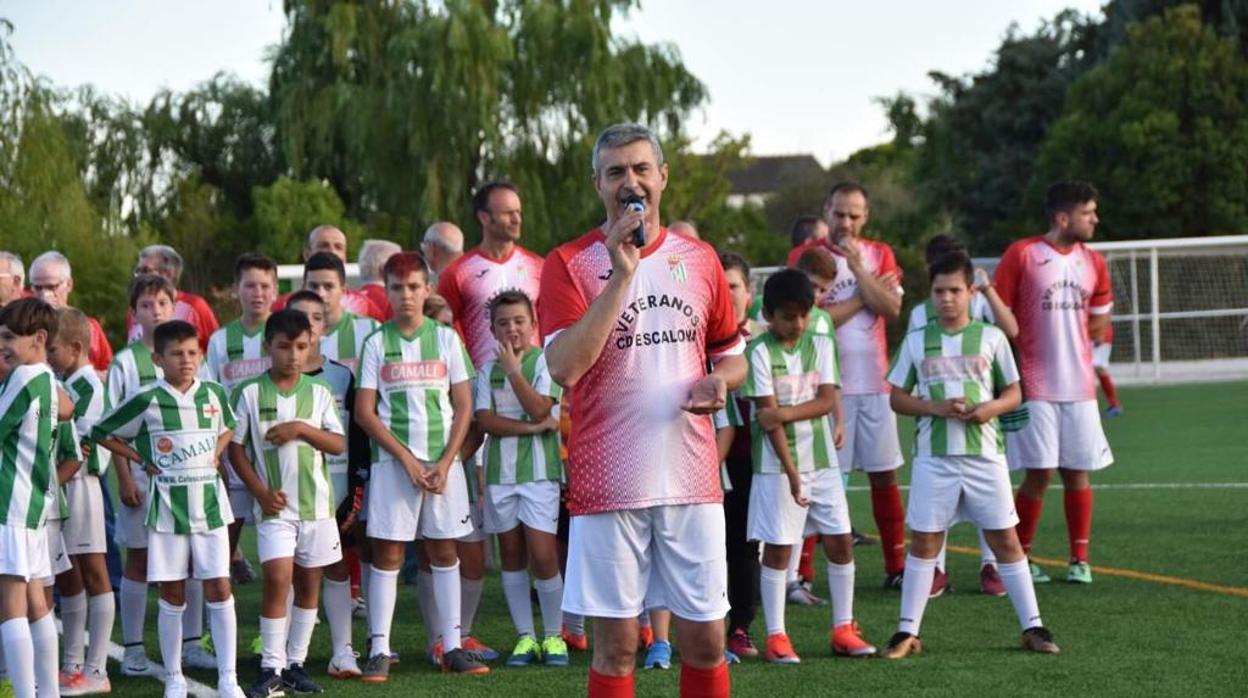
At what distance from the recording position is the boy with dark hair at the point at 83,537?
7426 mm

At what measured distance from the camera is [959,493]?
7.67m

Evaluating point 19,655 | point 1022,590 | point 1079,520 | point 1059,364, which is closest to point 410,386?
point 19,655

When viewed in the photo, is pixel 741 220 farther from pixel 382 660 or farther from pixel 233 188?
pixel 382 660

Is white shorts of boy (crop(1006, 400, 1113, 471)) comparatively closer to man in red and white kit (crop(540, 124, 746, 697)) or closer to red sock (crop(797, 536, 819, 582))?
red sock (crop(797, 536, 819, 582))

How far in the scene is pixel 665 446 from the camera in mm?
4859

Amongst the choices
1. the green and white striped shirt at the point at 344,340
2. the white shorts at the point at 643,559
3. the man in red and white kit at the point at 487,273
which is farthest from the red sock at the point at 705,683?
the green and white striped shirt at the point at 344,340

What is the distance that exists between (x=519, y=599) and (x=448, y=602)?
0.47 m

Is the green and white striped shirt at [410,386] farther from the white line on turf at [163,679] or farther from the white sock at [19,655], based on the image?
the white sock at [19,655]

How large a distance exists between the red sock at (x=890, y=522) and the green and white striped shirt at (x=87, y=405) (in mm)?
4001

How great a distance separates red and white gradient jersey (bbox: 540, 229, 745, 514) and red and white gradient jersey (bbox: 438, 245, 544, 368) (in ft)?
12.3

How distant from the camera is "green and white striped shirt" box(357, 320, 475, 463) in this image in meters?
7.59

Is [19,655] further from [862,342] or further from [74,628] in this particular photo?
[862,342]

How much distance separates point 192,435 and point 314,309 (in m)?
1.27

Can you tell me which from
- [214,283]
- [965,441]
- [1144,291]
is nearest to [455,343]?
[965,441]
